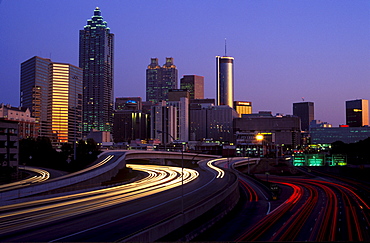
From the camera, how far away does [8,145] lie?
4326 inches

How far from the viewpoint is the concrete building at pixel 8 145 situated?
107 metres

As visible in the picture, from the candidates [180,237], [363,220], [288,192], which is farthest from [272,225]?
[288,192]

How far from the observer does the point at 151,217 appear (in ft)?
164

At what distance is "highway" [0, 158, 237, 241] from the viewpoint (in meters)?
40.6

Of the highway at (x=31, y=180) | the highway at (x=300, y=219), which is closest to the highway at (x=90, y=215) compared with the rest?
the highway at (x=300, y=219)

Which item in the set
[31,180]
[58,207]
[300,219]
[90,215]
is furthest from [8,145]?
[300,219]

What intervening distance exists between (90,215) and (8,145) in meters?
67.5

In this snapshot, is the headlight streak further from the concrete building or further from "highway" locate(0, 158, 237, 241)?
the concrete building

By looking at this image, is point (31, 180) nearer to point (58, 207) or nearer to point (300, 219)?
point (58, 207)

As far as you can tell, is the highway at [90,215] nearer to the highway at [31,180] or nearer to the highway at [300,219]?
the highway at [300,219]

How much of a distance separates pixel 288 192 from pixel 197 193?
132ft

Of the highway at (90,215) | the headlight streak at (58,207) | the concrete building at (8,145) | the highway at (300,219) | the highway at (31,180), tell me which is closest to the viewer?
the highway at (90,215)

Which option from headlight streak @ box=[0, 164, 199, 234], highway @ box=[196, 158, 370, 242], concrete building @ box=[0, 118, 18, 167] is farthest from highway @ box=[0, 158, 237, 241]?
concrete building @ box=[0, 118, 18, 167]

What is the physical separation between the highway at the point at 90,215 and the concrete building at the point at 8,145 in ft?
141
